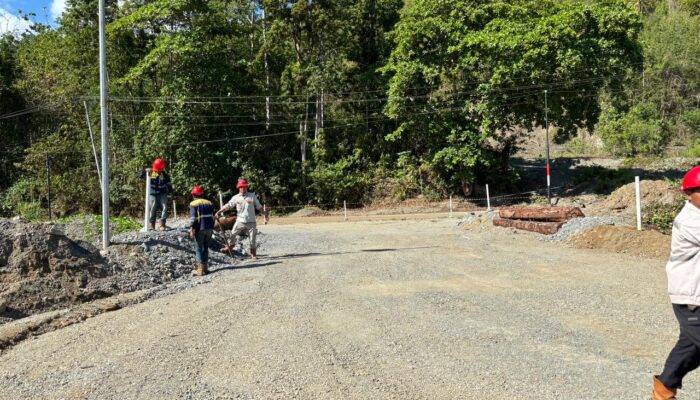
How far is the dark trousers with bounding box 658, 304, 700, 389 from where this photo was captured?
3.76m

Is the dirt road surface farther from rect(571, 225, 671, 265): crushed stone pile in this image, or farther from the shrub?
the shrub

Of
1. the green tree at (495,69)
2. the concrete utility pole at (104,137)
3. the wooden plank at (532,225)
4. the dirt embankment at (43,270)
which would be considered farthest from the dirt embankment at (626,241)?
the green tree at (495,69)

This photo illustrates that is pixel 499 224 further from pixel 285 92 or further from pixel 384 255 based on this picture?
pixel 285 92

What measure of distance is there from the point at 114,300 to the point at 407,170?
3093cm

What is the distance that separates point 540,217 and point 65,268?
13.9 m

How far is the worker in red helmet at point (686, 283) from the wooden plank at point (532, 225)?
12.5 meters

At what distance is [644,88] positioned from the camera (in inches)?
2235

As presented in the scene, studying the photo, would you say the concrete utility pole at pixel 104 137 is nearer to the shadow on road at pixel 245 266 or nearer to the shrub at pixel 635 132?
the shadow on road at pixel 245 266

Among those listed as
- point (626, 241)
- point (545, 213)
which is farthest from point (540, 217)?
point (626, 241)

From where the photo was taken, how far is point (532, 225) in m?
16.9

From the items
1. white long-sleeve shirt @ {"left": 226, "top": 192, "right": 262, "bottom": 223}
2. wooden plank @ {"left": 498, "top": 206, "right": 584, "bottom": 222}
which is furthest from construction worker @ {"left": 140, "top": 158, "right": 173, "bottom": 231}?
wooden plank @ {"left": 498, "top": 206, "right": 584, "bottom": 222}

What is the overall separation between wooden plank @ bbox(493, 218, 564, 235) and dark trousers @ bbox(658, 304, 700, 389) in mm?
12516

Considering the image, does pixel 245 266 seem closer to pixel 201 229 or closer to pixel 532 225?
pixel 201 229

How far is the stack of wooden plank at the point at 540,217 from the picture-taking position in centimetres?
1634
